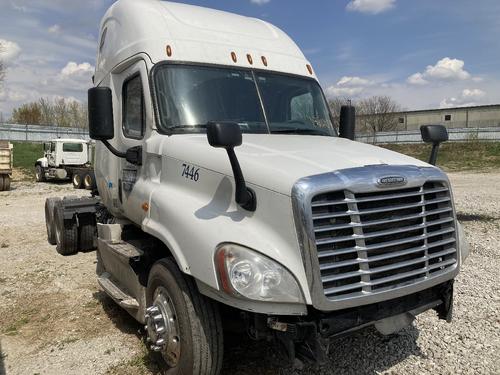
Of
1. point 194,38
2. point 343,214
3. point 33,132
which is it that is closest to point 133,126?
point 194,38

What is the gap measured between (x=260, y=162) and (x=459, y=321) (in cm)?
313

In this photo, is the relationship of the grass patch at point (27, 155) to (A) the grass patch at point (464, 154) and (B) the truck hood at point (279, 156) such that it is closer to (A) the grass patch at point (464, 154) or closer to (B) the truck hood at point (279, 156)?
(A) the grass patch at point (464, 154)

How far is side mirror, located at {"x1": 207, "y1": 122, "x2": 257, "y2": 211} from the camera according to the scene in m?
2.93

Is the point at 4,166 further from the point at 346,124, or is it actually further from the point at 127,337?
the point at 346,124

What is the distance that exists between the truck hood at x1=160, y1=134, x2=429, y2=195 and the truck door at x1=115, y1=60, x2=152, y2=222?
53 cm

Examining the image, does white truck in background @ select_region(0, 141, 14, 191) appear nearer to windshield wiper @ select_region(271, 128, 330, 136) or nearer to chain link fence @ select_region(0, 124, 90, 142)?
windshield wiper @ select_region(271, 128, 330, 136)

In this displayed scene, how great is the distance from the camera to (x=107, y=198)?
5.58 metres

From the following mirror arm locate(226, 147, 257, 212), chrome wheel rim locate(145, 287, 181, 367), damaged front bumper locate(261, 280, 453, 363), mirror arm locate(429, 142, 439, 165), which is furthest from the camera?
mirror arm locate(429, 142, 439, 165)

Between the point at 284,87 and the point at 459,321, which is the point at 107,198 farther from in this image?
the point at 459,321

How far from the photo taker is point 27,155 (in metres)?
32.5

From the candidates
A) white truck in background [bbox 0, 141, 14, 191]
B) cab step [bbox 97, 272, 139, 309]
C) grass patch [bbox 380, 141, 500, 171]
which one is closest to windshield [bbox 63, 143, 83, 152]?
white truck in background [bbox 0, 141, 14, 191]

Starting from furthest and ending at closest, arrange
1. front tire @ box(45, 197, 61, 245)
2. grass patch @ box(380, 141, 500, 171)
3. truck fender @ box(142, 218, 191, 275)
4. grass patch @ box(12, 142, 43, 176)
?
grass patch @ box(380, 141, 500, 171)
grass patch @ box(12, 142, 43, 176)
front tire @ box(45, 197, 61, 245)
truck fender @ box(142, 218, 191, 275)

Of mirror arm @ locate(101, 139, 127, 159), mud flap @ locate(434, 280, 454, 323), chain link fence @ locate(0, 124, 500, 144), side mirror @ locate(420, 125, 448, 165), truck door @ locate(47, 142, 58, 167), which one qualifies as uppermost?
chain link fence @ locate(0, 124, 500, 144)

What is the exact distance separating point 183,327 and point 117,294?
1.51m
